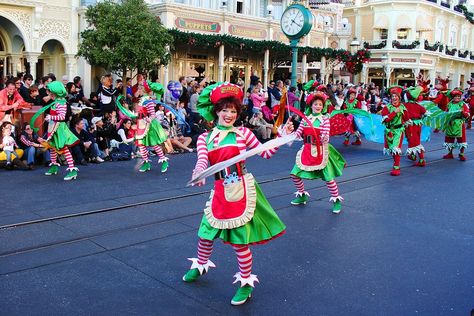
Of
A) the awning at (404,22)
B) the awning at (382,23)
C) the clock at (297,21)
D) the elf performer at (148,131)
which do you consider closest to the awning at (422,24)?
the awning at (404,22)

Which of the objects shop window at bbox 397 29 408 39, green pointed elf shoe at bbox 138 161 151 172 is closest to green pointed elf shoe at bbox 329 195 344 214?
green pointed elf shoe at bbox 138 161 151 172

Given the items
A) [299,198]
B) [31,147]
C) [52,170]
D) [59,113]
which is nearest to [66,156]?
[52,170]

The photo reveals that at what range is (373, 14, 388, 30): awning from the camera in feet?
126

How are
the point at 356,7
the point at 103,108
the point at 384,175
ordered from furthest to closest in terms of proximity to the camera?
the point at 356,7
the point at 103,108
the point at 384,175

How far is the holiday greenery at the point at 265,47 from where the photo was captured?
19.2 meters

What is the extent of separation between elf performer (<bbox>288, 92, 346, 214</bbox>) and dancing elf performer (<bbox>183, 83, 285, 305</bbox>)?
9.20 ft

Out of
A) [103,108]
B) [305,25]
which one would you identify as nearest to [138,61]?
[103,108]

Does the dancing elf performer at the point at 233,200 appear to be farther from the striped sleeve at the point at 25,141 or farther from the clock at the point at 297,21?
the clock at the point at 297,21

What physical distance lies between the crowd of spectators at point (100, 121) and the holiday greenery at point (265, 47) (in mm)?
5145

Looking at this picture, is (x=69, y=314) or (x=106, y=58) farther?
(x=106, y=58)

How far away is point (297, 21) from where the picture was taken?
13.7 m

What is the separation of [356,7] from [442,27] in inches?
305

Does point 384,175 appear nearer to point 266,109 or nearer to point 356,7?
point 266,109

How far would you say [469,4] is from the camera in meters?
47.4
